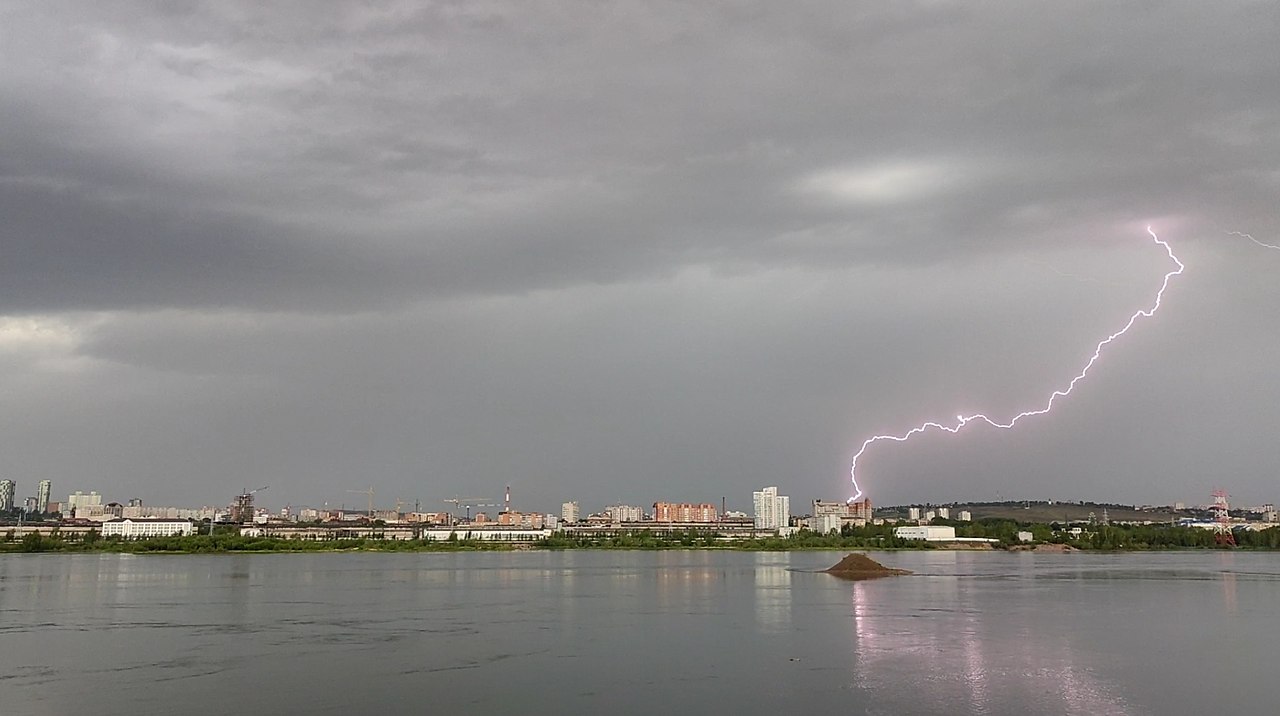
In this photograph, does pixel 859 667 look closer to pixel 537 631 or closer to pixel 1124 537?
pixel 537 631

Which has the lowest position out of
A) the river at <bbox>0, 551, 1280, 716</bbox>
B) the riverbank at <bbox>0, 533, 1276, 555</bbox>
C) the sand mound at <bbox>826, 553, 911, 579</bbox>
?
the riverbank at <bbox>0, 533, 1276, 555</bbox>

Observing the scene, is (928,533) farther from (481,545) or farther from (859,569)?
(859,569)

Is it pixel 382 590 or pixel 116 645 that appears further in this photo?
pixel 382 590

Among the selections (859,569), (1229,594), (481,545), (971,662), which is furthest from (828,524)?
(971,662)

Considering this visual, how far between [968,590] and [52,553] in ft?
322

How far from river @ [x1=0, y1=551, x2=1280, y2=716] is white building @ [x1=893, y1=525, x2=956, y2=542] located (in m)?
95.0

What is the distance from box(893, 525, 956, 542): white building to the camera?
13875cm

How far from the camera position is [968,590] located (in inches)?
1822

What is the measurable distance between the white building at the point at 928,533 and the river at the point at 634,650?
95.0m

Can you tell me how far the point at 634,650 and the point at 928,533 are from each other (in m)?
126

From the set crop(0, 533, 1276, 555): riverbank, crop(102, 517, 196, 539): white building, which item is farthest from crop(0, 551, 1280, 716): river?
crop(102, 517, 196, 539): white building

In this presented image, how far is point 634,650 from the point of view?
23.9 meters

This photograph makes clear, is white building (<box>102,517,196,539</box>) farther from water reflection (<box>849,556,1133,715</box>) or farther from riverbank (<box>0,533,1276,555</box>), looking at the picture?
water reflection (<box>849,556,1133,715</box>)

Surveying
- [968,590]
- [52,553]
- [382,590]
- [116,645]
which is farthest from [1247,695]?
[52,553]
